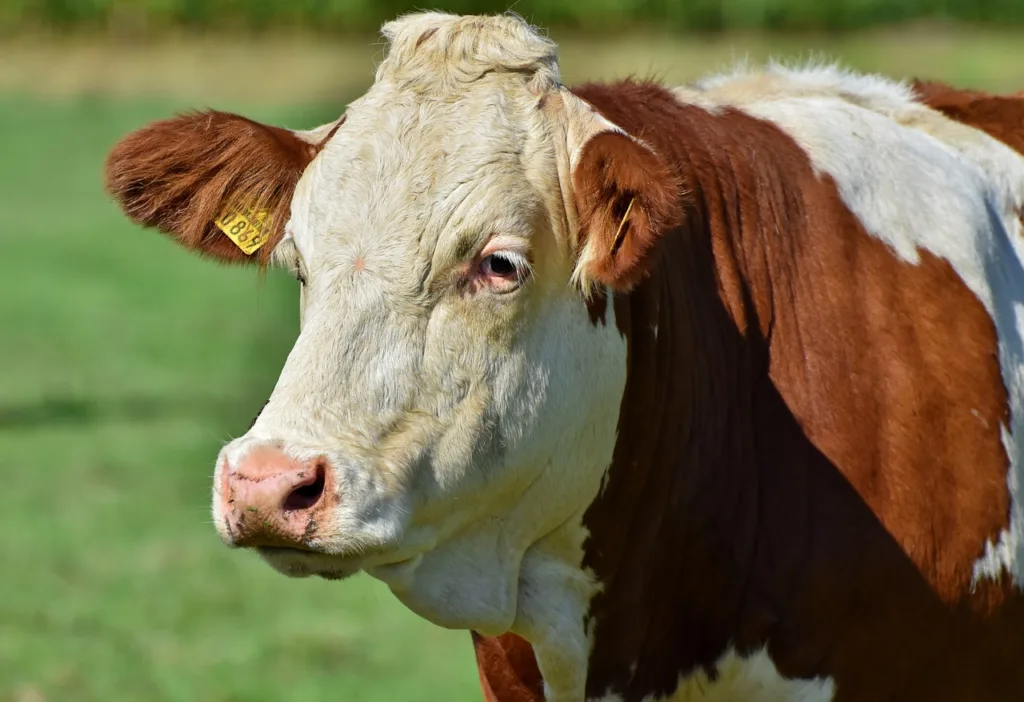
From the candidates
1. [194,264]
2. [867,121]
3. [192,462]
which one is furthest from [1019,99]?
[194,264]

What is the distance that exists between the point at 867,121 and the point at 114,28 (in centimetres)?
2242

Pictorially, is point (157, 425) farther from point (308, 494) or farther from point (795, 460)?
point (308, 494)

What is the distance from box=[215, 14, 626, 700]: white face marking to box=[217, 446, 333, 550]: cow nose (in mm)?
27

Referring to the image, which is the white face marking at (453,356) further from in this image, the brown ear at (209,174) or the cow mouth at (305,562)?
the brown ear at (209,174)

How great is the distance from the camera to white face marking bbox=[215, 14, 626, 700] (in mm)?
2811

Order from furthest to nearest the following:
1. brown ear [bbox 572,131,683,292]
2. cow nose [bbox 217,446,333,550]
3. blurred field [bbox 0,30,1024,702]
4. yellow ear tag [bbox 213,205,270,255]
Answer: blurred field [bbox 0,30,1024,702] → yellow ear tag [bbox 213,205,270,255] → brown ear [bbox 572,131,683,292] → cow nose [bbox 217,446,333,550]

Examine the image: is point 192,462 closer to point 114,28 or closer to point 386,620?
point 386,620

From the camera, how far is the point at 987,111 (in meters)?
3.95

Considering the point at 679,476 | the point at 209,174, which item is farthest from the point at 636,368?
the point at 209,174

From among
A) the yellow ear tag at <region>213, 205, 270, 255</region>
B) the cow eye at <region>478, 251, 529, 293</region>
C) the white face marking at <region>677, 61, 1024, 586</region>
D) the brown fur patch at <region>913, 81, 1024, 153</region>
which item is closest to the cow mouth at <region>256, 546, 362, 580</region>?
the cow eye at <region>478, 251, 529, 293</region>

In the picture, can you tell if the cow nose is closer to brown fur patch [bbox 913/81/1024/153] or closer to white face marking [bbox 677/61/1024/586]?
white face marking [bbox 677/61/1024/586]

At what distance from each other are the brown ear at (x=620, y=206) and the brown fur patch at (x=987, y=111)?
47.9 inches

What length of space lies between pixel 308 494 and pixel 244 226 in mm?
850

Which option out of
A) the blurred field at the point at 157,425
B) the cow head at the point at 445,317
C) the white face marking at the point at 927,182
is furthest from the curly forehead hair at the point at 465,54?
the blurred field at the point at 157,425
